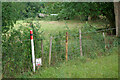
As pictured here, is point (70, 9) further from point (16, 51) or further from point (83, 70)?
point (16, 51)

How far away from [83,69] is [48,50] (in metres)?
1.67

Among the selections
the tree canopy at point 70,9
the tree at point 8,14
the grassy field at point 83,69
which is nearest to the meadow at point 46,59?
the grassy field at point 83,69

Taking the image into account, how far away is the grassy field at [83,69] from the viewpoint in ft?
18.2

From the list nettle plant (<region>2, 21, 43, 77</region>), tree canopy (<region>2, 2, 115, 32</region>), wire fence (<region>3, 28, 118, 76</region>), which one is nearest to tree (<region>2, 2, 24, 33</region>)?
tree canopy (<region>2, 2, 115, 32</region>)

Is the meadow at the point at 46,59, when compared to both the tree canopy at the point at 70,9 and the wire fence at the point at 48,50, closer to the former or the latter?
the wire fence at the point at 48,50

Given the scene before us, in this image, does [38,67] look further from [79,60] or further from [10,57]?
[79,60]

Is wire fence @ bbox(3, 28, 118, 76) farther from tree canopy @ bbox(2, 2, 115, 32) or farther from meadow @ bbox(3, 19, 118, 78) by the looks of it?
tree canopy @ bbox(2, 2, 115, 32)

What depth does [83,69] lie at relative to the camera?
614 cm

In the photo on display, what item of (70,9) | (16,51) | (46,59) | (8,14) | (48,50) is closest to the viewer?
(16,51)

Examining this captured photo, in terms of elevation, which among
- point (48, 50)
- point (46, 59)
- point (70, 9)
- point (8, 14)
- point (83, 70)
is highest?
point (70, 9)

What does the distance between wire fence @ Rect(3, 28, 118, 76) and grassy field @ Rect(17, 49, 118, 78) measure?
1.29 ft

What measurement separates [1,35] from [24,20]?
111 centimetres

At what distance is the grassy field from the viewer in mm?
5533

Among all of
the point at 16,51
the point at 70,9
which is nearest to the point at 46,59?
the point at 16,51
